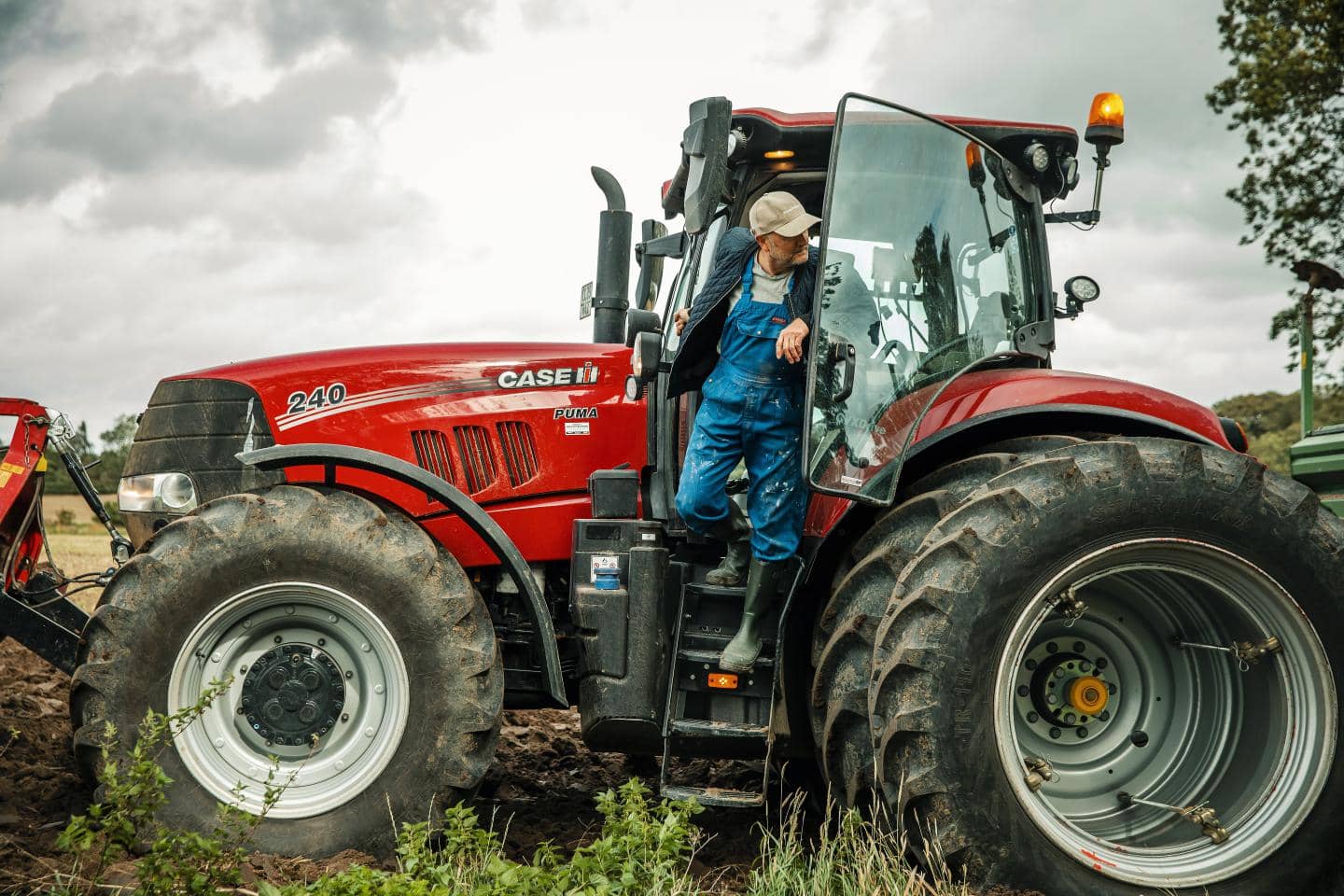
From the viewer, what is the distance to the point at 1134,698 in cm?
373

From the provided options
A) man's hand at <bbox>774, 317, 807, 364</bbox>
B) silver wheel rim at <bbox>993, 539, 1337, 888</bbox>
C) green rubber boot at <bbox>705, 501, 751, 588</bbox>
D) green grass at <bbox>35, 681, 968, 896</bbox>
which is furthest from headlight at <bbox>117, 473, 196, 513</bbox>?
silver wheel rim at <bbox>993, 539, 1337, 888</bbox>

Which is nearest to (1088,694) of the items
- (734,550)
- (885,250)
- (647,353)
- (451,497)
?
(734,550)

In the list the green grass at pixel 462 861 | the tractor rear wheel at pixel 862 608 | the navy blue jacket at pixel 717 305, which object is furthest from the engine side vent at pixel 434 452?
the tractor rear wheel at pixel 862 608

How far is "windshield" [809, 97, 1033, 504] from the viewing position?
3672mm

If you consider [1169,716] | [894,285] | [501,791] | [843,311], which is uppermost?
[894,285]

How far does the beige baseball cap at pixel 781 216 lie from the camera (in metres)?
3.73

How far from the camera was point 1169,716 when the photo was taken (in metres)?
3.74

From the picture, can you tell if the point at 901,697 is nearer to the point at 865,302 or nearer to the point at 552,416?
the point at 865,302

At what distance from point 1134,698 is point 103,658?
324 centimetres

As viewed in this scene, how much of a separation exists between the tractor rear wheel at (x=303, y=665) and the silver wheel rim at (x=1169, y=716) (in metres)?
1.72

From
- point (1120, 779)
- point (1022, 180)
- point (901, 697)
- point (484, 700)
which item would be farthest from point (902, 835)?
point (1022, 180)

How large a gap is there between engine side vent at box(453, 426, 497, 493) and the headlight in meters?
1.02

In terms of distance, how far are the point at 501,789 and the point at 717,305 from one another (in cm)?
224

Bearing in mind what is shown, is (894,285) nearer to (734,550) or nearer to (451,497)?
(734,550)
